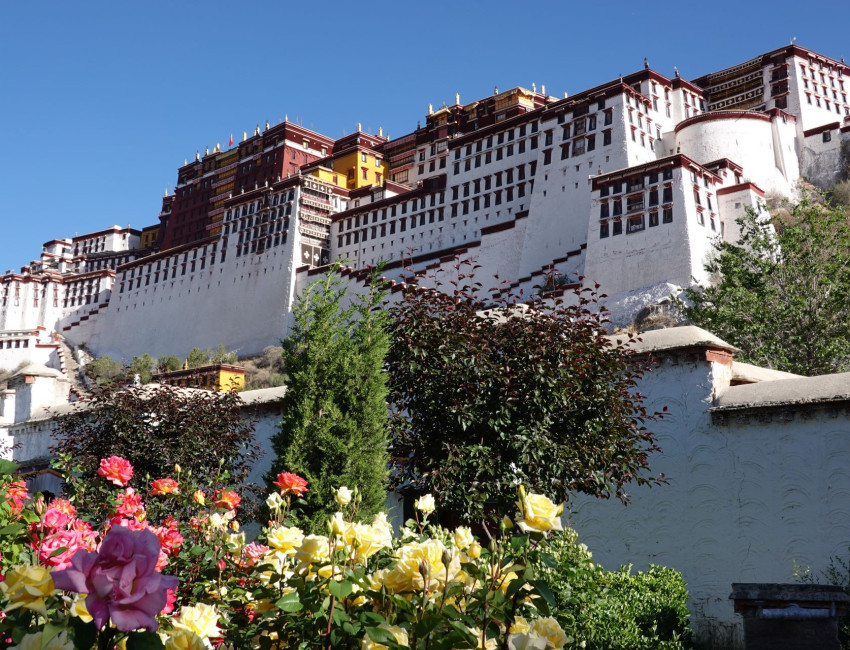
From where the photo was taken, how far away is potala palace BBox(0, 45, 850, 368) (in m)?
40.2

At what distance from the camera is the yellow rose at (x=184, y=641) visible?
9.33 ft

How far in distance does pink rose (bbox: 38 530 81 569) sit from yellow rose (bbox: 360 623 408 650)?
1.19 m

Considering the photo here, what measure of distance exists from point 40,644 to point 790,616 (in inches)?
188

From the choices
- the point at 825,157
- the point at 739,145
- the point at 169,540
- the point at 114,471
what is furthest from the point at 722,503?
the point at 825,157

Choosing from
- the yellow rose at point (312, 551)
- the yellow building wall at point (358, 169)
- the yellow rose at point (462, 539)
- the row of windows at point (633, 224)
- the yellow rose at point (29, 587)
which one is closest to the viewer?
the yellow rose at point (29, 587)

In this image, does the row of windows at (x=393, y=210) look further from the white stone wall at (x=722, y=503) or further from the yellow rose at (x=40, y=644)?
the yellow rose at (x=40, y=644)

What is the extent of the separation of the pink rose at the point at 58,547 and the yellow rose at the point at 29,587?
2.46 ft

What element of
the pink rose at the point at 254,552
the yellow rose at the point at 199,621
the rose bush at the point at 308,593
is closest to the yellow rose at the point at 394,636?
the rose bush at the point at 308,593

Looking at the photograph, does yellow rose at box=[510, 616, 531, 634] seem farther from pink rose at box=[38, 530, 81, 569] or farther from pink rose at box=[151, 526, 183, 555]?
pink rose at box=[151, 526, 183, 555]

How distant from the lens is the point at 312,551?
10.3 feet

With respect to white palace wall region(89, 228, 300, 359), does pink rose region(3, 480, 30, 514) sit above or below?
below

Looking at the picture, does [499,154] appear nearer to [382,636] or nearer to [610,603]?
[610,603]

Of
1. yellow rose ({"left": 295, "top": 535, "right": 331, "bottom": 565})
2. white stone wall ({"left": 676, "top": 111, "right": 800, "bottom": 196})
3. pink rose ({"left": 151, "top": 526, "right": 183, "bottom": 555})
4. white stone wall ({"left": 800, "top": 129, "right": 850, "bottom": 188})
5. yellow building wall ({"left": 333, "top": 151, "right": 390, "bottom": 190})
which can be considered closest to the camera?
yellow rose ({"left": 295, "top": 535, "right": 331, "bottom": 565})

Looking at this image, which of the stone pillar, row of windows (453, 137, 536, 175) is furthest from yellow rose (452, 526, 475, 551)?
row of windows (453, 137, 536, 175)
